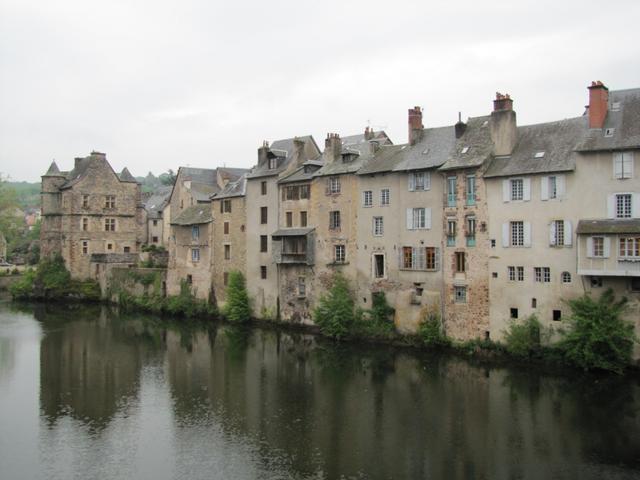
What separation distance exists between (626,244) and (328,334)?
62.3 feet

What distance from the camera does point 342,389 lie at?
105 ft

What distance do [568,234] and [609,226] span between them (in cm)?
232

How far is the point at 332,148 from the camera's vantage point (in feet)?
154

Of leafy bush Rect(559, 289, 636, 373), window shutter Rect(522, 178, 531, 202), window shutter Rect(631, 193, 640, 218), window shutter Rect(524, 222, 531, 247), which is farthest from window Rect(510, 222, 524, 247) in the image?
window shutter Rect(631, 193, 640, 218)

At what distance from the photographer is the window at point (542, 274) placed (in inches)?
1375

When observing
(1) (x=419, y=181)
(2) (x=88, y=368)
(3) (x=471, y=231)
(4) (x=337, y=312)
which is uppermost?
(1) (x=419, y=181)

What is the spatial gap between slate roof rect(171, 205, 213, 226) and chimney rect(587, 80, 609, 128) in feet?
103

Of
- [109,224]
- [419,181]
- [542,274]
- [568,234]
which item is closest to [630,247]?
[568,234]

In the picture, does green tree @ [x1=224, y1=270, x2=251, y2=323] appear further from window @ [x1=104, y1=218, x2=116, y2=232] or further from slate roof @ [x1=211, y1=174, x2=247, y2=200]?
window @ [x1=104, y1=218, x2=116, y2=232]

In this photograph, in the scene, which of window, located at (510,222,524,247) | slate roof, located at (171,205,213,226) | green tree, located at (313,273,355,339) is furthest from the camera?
slate roof, located at (171,205,213,226)

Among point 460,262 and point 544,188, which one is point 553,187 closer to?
point 544,188

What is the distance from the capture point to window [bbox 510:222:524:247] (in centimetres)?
3612

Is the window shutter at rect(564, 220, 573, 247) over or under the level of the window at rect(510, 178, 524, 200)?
under

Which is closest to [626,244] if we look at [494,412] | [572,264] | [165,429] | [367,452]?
[572,264]
